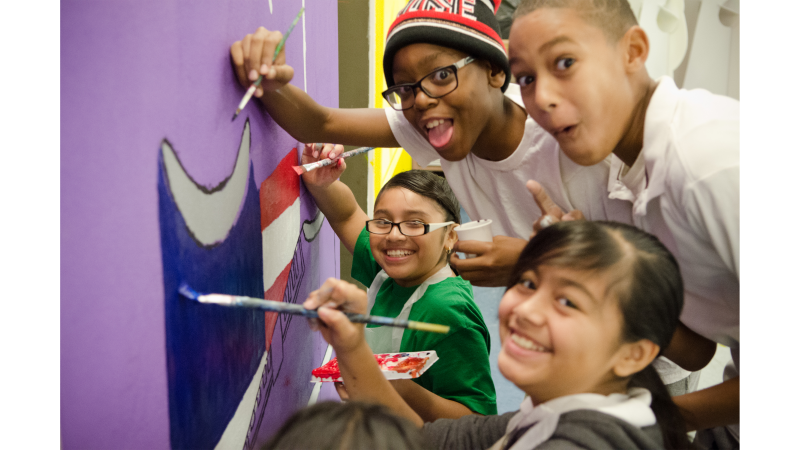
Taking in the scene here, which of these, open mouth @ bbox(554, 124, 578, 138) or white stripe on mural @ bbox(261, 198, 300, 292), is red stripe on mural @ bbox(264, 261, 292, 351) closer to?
white stripe on mural @ bbox(261, 198, 300, 292)

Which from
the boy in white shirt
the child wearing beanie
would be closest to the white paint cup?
the child wearing beanie

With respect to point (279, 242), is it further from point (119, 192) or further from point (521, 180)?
point (119, 192)

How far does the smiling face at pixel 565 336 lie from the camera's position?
2.85ft

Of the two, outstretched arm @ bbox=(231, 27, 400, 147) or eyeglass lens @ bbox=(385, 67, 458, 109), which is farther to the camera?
eyeglass lens @ bbox=(385, 67, 458, 109)

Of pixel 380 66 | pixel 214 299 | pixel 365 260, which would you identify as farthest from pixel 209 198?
pixel 380 66

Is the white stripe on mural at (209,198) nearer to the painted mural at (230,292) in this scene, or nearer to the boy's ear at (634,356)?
the painted mural at (230,292)

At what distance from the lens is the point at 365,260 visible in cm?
200

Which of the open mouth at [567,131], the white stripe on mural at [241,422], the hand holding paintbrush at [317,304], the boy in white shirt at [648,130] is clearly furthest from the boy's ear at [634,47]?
the white stripe on mural at [241,422]

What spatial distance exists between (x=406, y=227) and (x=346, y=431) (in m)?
1.00

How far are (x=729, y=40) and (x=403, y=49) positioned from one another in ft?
11.4

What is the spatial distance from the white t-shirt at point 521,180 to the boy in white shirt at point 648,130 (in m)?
0.12

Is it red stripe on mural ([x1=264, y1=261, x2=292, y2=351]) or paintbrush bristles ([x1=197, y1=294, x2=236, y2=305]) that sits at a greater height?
paintbrush bristles ([x1=197, y1=294, x2=236, y2=305])

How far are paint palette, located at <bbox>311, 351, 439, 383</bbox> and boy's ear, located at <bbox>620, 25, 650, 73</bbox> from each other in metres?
0.75

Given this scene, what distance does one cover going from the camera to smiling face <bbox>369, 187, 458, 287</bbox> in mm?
1653
